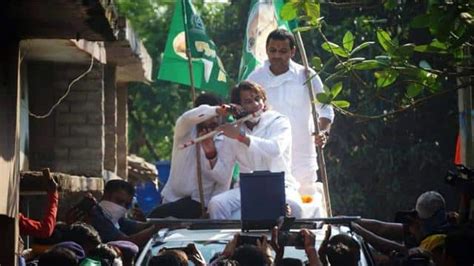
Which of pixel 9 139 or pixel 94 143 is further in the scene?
pixel 94 143

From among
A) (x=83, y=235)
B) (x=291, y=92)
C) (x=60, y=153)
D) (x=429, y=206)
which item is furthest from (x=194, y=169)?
(x=60, y=153)

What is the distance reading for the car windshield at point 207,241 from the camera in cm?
912

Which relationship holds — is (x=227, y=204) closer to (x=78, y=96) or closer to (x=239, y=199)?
(x=239, y=199)

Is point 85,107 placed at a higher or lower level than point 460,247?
higher

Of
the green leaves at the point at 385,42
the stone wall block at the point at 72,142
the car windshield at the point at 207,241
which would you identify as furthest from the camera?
the stone wall block at the point at 72,142

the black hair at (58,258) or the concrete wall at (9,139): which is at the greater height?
the concrete wall at (9,139)

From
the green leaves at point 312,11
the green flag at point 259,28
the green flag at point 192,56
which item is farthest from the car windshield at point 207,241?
the green flag at point 259,28

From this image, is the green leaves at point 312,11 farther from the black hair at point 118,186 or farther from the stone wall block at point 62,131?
the stone wall block at point 62,131

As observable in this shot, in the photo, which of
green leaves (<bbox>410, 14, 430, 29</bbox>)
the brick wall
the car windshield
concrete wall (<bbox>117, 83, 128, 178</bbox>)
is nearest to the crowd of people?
the car windshield

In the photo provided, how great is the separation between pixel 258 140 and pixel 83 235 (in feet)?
6.42

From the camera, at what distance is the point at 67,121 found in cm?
1495

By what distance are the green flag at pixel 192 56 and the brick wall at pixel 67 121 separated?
1459 millimetres

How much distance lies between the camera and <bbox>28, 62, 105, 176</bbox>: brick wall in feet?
48.0

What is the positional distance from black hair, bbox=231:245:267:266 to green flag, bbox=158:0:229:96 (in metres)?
4.77
